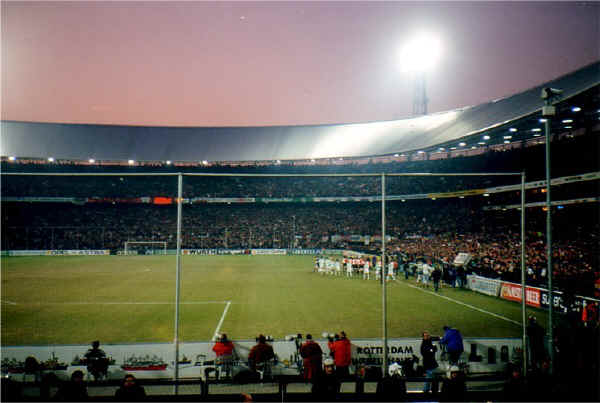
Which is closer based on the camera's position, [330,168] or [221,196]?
[221,196]

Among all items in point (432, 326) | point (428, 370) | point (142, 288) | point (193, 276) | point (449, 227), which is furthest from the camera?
point (449, 227)

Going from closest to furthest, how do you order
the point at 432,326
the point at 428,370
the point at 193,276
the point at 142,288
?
the point at 428,370 → the point at 432,326 → the point at 142,288 → the point at 193,276

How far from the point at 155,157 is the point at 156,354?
4897cm

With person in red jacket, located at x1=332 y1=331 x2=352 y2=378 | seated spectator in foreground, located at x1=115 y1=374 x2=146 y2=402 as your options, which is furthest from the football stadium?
seated spectator in foreground, located at x1=115 y1=374 x2=146 y2=402

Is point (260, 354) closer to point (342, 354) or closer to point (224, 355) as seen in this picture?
point (224, 355)

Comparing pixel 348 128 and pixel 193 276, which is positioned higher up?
pixel 348 128

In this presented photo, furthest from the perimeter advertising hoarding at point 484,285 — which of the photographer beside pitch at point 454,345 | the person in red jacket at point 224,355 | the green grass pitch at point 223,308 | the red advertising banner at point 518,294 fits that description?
the person in red jacket at point 224,355

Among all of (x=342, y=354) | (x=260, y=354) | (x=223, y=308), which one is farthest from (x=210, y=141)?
(x=342, y=354)

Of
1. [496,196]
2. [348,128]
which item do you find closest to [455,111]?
[496,196]

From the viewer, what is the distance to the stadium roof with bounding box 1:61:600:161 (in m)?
48.6

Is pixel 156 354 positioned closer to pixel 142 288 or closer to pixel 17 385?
pixel 17 385

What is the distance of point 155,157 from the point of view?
5422 cm

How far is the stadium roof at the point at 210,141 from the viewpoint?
48562mm

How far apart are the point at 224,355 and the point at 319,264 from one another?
69.7 feet
